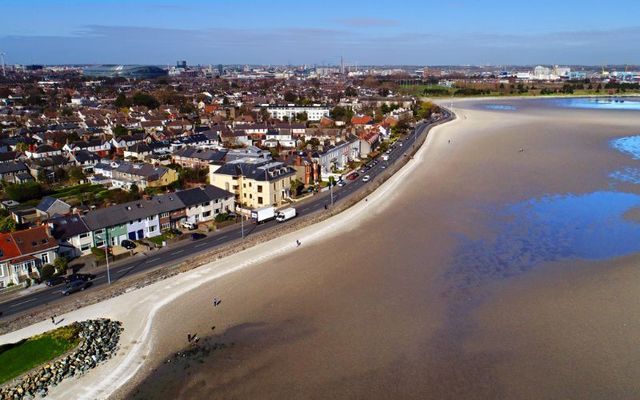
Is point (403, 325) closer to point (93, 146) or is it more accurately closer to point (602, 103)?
point (93, 146)

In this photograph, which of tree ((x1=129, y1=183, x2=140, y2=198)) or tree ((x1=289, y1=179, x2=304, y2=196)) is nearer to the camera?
tree ((x1=129, y1=183, x2=140, y2=198))

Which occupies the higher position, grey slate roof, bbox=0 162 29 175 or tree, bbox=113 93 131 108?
tree, bbox=113 93 131 108

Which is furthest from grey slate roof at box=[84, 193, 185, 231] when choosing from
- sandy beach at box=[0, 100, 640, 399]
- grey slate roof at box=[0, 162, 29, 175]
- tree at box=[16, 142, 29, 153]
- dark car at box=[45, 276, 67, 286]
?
tree at box=[16, 142, 29, 153]

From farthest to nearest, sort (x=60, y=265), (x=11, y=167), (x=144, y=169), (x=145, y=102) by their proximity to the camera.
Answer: (x=145, y=102), (x=11, y=167), (x=144, y=169), (x=60, y=265)

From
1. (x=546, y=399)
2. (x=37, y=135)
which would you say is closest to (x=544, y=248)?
(x=546, y=399)

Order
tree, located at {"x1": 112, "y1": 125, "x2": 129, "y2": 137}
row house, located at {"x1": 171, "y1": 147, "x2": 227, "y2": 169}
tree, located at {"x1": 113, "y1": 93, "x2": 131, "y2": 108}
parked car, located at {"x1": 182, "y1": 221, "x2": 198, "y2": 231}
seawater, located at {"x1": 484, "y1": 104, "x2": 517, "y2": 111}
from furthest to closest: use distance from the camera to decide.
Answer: seawater, located at {"x1": 484, "y1": 104, "x2": 517, "y2": 111} < tree, located at {"x1": 113, "y1": 93, "x2": 131, "y2": 108} < tree, located at {"x1": 112, "y1": 125, "x2": 129, "y2": 137} < row house, located at {"x1": 171, "y1": 147, "x2": 227, "y2": 169} < parked car, located at {"x1": 182, "y1": 221, "x2": 198, "y2": 231}

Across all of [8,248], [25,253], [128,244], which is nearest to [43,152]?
[128,244]

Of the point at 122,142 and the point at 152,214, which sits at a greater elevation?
the point at 122,142

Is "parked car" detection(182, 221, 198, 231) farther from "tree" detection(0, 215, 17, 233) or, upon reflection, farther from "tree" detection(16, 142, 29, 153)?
"tree" detection(16, 142, 29, 153)

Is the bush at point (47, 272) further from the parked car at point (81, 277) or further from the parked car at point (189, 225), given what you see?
the parked car at point (189, 225)
